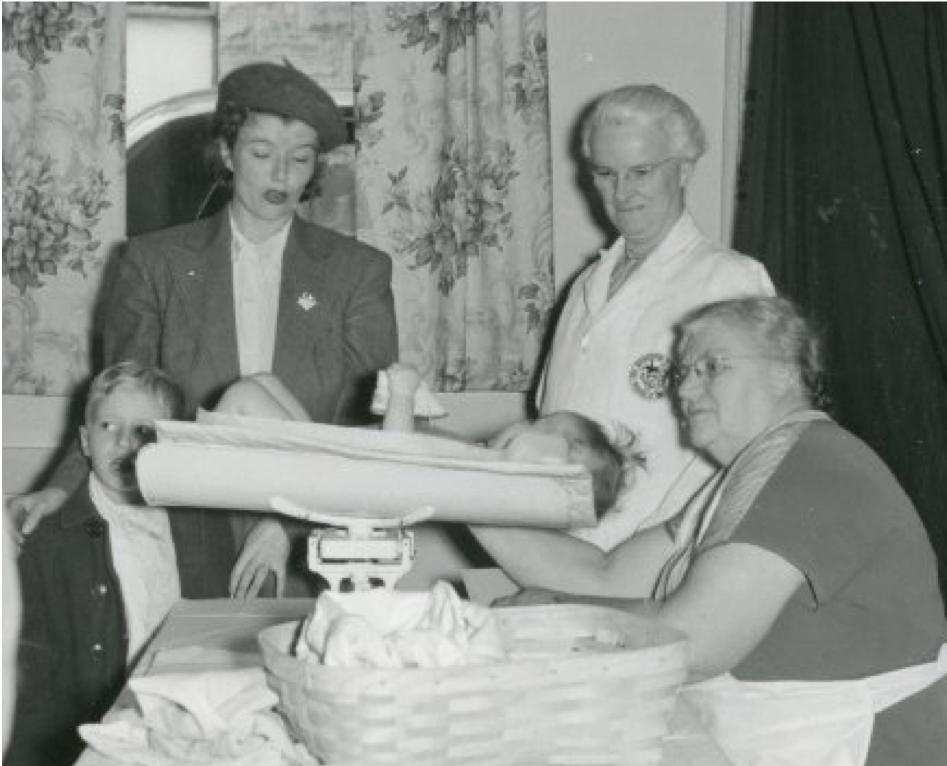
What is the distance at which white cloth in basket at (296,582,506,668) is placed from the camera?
1007mm

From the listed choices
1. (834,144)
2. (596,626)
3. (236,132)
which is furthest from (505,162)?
(596,626)

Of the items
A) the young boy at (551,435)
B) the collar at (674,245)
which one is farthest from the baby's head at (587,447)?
the collar at (674,245)

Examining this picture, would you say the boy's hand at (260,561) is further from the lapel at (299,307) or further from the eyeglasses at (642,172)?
the eyeglasses at (642,172)

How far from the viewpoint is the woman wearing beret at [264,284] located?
246 cm

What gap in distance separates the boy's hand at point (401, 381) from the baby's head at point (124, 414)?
2.70ft

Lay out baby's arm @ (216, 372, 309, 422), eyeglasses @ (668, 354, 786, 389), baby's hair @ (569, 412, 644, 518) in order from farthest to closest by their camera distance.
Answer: baby's hair @ (569, 412, 644, 518)
baby's arm @ (216, 372, 309, 422)
eyeglasses @ (668, 354, 786, 389)

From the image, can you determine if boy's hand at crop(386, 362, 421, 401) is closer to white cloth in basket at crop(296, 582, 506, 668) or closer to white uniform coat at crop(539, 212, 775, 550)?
white cloth in basket at crop(296, 582, 506, 668)

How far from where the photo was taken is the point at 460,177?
3609 millimetres

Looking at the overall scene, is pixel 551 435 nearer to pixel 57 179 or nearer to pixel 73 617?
pixel 73 617

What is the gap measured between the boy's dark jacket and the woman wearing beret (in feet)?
0.84

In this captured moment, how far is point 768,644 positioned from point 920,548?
23cm

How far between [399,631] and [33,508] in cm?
140

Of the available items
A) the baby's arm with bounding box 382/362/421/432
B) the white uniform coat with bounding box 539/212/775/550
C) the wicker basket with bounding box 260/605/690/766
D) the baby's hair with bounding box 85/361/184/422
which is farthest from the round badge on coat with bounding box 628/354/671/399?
the wicker basket with bounding box 260/605/690/766

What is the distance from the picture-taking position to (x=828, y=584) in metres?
1.46
